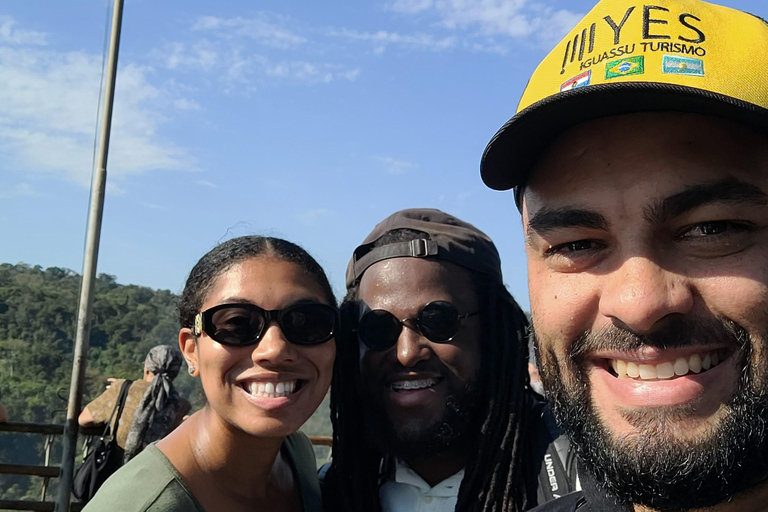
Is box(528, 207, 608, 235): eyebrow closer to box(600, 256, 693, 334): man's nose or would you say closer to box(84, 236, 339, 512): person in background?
box(600, 256, 693, 334): man's nose

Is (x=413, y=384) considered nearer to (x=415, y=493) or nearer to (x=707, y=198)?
(x=415, y=493)

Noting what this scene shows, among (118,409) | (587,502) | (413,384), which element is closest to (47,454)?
(118,409)

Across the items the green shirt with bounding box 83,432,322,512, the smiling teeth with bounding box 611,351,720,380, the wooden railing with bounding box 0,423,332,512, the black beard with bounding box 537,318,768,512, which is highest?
the smiling teeth with bounding box 611,351,720,380

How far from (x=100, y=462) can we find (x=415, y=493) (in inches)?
154

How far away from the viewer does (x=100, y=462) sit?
19.1ft

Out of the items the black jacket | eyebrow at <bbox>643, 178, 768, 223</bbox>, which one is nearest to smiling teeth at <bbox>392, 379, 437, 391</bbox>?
the black jacket

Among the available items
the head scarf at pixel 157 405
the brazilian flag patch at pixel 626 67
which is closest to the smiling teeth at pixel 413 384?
the brazilian flag patch at pixel 626 67

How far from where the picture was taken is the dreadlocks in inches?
107

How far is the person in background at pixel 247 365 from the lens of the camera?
8.59ft

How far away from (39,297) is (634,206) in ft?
49.6

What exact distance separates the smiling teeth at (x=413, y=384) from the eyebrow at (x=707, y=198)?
1.60 m

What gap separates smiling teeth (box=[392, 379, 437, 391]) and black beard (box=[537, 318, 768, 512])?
1422mm

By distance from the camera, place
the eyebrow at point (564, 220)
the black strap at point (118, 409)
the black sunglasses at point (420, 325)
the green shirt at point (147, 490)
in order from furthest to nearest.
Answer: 1. the black strap at point (118, 409)
2. the black sunglasses at point (420, 325)
3. the green shirt at point (147, 490)
4. the eyebrow at point (564, 220)

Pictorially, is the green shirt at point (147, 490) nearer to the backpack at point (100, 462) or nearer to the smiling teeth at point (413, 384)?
the smiling teeth at point (413, 384)
